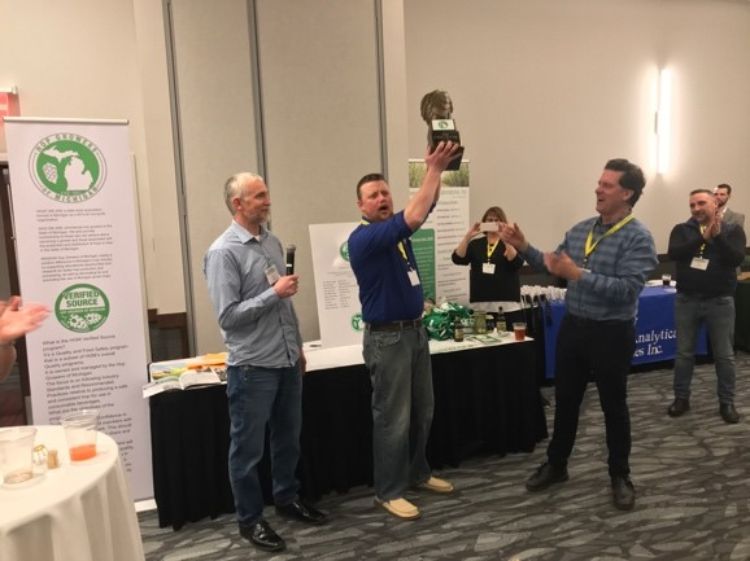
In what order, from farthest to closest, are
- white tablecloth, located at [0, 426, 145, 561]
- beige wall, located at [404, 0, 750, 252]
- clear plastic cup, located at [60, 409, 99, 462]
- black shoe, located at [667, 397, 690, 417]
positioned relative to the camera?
beige wall, located at [404, 0, 750, 252] → black shoe, located at [667, 397, 690, 417] → clear plastic cup, located at [60, 409, 99, 462] → white tablecloth, located at [0, 426, 145, 561]

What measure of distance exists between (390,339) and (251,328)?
1.98 ft

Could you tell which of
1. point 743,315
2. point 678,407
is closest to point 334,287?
point 678,407

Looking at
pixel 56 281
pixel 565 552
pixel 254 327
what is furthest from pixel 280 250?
pixel 565 552

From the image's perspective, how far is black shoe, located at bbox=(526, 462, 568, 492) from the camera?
10.1 feet

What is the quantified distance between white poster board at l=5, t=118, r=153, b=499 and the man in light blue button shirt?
0.74 m

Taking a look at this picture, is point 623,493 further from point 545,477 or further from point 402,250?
point 402,250

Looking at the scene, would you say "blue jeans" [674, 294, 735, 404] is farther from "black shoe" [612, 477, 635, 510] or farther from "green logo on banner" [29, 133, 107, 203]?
"green logo on banner" [29, 133, 107, 203]

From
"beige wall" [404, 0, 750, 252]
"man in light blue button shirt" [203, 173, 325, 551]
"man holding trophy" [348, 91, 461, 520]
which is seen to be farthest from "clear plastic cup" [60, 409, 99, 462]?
"beige wall" [404, 0, 750, 252]

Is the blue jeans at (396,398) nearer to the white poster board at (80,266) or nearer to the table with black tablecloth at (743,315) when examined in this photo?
the white poster board at (80,266)

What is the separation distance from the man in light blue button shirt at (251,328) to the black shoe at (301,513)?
23 centimetres

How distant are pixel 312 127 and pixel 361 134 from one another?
333mm

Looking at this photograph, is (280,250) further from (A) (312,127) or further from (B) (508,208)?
(B) (508,208)

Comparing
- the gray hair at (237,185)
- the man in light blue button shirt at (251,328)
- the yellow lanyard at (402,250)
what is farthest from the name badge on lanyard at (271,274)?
the yellow lanyard at (402,250)

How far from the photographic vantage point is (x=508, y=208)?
5828mm
